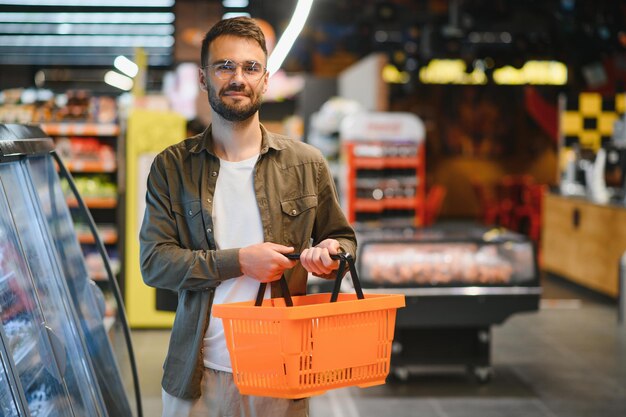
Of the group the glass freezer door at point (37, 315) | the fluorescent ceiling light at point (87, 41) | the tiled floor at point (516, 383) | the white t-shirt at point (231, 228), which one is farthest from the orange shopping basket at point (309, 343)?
the fluorescent ceiling light at point (87, 41)

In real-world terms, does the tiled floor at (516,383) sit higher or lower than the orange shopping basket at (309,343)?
lower

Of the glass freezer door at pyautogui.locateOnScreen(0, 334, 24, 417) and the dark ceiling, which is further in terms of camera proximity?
the dark ceiling

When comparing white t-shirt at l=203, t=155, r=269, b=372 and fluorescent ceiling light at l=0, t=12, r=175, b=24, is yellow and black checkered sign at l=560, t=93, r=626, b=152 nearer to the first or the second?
fluorescent ceiling light at l=0, t=12, r=175, b=24

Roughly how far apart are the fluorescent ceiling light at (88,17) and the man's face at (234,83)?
1379cm

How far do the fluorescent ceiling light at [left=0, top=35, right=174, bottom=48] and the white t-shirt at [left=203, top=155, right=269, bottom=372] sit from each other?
56.5 ft

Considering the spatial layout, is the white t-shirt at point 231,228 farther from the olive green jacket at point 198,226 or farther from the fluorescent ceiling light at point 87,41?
the fluorescent ceiling light at point 87,41

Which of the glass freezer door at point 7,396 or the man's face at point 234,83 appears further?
the man's face at point 234,83

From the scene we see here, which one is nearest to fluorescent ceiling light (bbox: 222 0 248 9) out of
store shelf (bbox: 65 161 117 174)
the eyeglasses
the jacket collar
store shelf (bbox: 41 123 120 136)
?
store shelf (bbox: 41 123 120 136)

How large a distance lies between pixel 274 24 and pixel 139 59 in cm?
871

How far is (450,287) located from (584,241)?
4.89 m

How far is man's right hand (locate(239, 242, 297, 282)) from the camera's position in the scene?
2201 millimetres

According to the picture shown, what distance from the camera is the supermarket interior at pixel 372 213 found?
2527 mm

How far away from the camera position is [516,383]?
6.23 metres

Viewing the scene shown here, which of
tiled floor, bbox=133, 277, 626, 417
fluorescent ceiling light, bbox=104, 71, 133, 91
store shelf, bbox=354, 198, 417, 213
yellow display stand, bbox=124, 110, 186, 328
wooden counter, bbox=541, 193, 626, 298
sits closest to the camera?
tiled floor, bbox=133, 277, 626, 417
